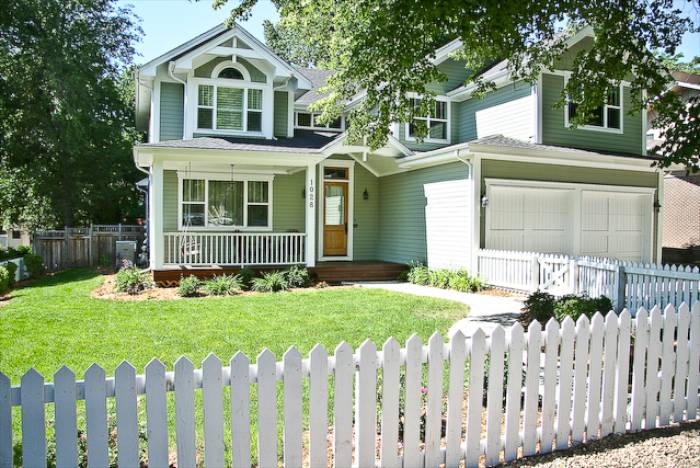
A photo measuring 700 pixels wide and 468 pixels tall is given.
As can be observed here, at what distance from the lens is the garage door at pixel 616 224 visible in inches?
604

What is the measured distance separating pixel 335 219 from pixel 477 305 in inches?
286

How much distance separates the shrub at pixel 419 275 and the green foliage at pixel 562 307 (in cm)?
626

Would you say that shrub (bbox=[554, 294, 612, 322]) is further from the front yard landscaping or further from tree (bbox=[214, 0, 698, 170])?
tree (bbox=[214, 0, 698, 170])

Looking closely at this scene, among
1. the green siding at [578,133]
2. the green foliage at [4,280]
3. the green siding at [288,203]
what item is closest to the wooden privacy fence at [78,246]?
the green foliage at [4,280]

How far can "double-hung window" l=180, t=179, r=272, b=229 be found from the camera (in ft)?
48.9

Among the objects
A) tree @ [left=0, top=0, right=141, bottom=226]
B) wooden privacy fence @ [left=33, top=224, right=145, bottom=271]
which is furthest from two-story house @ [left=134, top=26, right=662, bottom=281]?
tree @ [left=0, top=0, right=141, bottom=226]

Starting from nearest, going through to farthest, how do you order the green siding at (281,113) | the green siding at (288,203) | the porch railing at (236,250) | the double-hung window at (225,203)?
the porch railing at (236,250) < the double-hung window at (225,203) < the green siding at (288,203) < the green siding at (281,113)

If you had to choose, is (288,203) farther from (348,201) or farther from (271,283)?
(271,283)

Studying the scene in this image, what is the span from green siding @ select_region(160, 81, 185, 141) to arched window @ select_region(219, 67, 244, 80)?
4.13 ft

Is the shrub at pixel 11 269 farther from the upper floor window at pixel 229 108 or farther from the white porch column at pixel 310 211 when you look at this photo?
the white porch column at pixel 310 211

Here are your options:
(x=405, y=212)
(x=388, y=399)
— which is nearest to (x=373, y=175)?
(x=405, y=212)

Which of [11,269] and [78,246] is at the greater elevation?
[78,246]

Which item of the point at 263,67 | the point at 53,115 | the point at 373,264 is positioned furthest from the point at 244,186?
the point at 53,115

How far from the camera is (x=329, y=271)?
1420 centimetres
